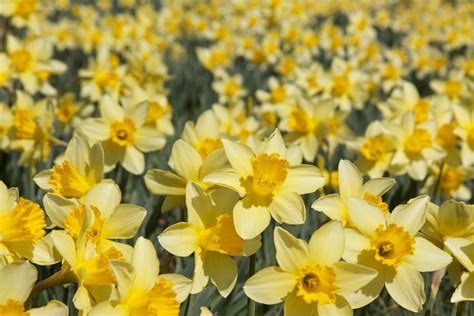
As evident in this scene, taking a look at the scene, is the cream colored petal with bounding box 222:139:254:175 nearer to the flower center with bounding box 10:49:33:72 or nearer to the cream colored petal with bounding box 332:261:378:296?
the cream colored petal with bounding box 332:261:378:296

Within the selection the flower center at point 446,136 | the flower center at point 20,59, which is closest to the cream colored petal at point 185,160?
the flower center at point 446,136

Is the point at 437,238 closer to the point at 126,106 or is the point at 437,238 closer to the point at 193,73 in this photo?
the point at 126,106

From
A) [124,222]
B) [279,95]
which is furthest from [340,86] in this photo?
[124,222]

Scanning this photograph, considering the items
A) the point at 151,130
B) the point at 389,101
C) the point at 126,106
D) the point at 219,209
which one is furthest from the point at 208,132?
the point at 389,101

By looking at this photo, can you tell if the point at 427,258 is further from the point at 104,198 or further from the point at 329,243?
the point at 104,198

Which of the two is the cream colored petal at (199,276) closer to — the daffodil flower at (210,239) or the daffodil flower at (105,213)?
the daffodil flower at (210,239)
